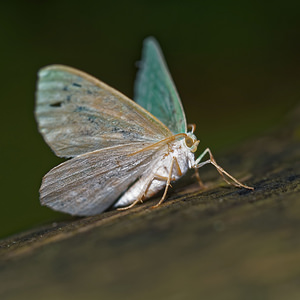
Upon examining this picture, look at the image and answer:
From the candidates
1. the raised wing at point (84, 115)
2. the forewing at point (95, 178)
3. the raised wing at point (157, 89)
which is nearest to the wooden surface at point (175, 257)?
the forewing at point (95, 178)

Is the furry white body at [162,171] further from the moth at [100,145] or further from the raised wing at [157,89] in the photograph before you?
the raised wing at [157,89]

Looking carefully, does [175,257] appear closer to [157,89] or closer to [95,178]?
[95,178]

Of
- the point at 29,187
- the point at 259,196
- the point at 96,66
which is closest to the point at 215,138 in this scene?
the point at 96,66

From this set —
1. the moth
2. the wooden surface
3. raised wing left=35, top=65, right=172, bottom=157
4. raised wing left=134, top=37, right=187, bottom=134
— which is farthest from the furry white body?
the wooden surface

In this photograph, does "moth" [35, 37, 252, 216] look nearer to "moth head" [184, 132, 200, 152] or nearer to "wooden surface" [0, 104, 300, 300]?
Answer: "moth head" [184, 132, 200, 152]

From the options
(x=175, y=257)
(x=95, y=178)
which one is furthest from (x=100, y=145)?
(x=175, y=257)

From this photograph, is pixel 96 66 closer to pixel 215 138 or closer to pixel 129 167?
pixel 215 138
